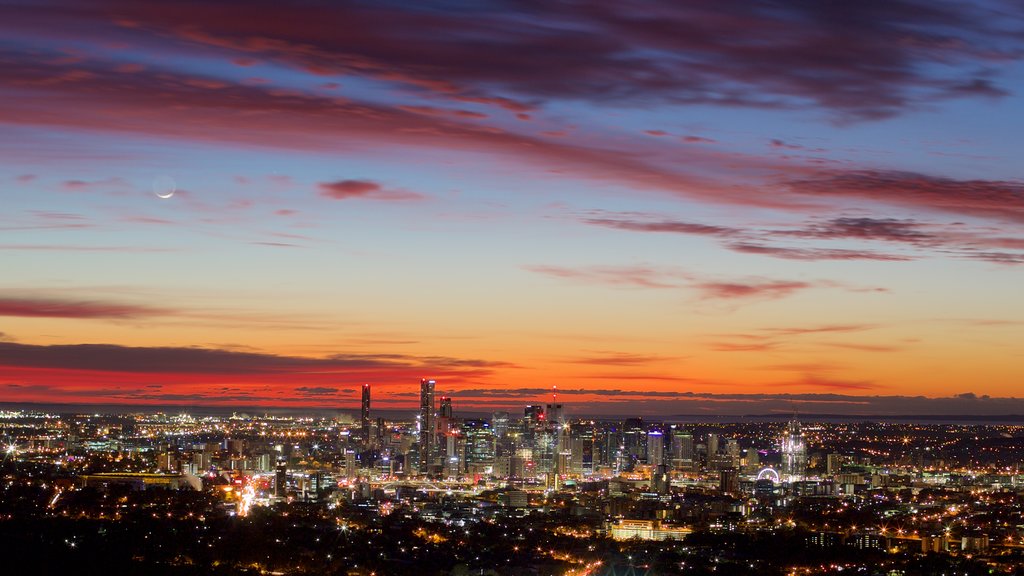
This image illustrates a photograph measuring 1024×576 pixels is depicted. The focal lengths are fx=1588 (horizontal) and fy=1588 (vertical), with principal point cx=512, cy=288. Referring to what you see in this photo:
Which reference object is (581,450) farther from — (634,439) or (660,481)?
(660,481)

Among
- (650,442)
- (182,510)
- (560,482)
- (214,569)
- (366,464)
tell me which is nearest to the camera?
(214,569)

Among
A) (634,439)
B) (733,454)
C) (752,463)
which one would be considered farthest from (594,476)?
(634,439)

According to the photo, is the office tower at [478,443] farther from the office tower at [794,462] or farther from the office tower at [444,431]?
the office tower at [794,462]

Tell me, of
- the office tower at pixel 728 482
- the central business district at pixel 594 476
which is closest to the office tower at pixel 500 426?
the central business district at pixel 594 476

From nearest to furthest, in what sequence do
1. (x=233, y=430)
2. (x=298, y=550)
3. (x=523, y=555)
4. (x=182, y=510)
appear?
(x=298, y=550) < (x=523, y=555) < (x=182, y=510) < (x=233, y=430)

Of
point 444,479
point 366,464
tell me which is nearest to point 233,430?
point 366,464

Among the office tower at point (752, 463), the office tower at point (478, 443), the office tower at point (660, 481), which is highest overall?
the office tower at point (478, 443)

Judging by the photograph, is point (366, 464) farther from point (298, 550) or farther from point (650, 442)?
point (298, 550)

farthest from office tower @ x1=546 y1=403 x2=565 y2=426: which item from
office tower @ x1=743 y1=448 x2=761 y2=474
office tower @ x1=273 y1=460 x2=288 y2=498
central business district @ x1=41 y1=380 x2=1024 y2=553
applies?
office tower @ x1=273 y1=460 x2=288 y2=498
